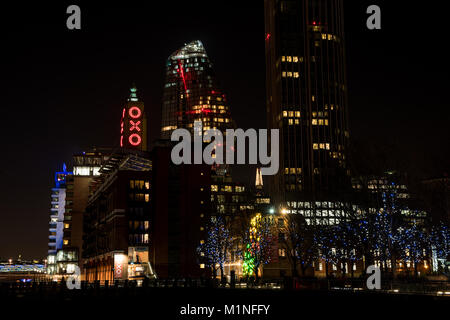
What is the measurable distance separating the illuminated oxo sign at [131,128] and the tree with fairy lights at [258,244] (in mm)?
83693

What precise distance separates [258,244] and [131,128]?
94.0 m

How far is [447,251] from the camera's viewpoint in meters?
83.8

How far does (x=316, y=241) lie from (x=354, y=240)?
15.0 meters

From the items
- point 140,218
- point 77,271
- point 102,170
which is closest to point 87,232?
point 77,271

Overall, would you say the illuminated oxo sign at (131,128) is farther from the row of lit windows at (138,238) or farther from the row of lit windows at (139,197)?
the row of lit windows at (138,238)

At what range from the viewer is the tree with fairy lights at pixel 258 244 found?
322ft

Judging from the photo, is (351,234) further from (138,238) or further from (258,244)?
(138,238)

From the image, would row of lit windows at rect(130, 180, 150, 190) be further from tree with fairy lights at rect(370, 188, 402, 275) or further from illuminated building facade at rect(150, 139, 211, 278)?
tree with fairy lights at rect(370, 188, 402, 275)

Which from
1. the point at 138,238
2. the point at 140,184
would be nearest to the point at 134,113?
the point at 140,184

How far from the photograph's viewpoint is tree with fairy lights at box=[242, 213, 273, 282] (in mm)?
98250

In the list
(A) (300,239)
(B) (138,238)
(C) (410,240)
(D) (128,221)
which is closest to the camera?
(C) (410,240)

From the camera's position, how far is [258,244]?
10081 cm

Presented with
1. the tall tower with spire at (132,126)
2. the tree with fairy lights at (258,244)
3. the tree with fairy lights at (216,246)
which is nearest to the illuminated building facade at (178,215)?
the tree with fairy lights at (216,246)
